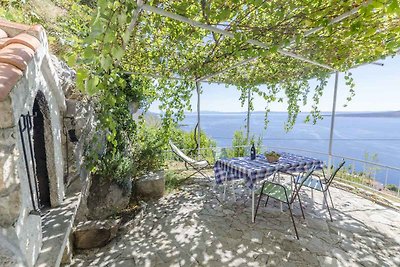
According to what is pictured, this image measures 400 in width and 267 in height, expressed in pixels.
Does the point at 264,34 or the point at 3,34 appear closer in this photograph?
the point at 3,34

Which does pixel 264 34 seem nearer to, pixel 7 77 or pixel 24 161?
pixel 7 77

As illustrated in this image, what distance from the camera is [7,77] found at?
117cm

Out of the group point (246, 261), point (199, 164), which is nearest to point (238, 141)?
point (199, 164)

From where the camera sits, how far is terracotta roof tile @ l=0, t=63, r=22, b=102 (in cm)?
109

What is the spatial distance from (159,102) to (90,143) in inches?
75.1

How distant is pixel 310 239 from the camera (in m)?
3.12

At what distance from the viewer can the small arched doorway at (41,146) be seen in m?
2.09

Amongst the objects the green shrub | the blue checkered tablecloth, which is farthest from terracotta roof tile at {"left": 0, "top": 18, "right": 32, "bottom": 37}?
the blue checkered tablecloth

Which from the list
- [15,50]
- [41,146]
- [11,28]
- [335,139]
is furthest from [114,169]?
[335,139]

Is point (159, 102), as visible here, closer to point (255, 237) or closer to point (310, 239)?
point (255, 237)

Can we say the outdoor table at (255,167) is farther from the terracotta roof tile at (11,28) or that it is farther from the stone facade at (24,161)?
the terracotta roof tile at (11,28)

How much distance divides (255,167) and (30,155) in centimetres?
300

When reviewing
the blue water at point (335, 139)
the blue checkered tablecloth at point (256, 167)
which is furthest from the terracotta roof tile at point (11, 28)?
the blue water at point (335, 139)

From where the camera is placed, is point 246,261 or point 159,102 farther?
point 159,102
